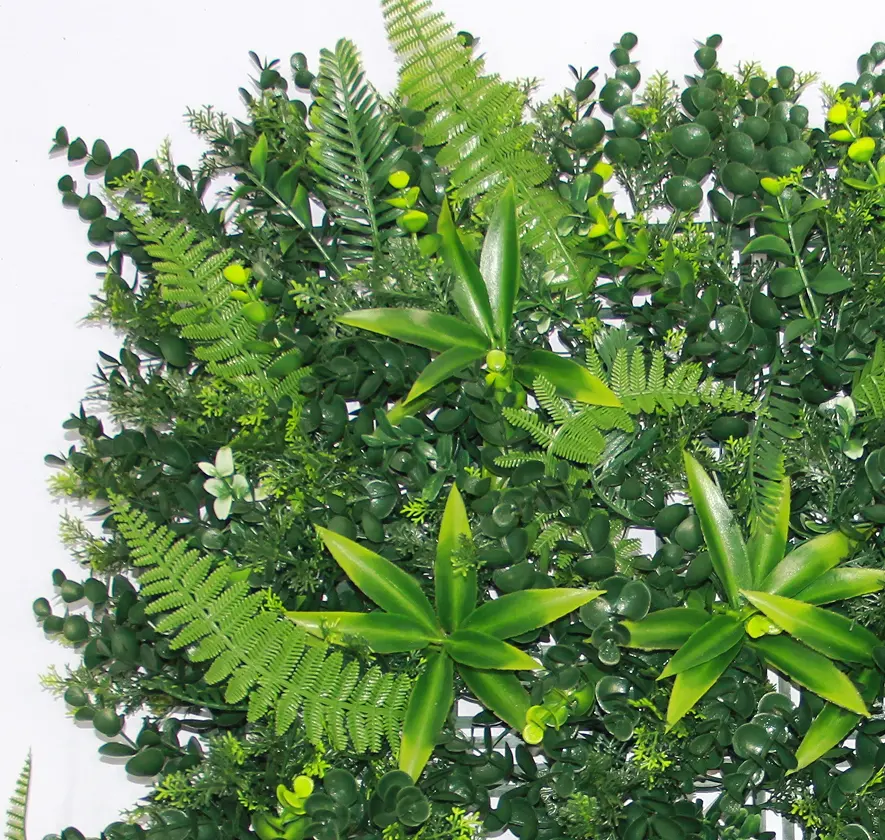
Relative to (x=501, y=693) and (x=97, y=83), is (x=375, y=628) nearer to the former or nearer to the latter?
(x=501, y=693)

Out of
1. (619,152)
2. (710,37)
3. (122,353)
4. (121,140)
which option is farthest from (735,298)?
(121,140)

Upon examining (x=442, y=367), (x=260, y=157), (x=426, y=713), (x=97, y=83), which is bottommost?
(x=426, y=713)

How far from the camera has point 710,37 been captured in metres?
1.25

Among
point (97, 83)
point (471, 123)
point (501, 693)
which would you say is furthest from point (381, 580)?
point (97, 83)

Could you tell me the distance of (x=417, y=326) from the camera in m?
1.03

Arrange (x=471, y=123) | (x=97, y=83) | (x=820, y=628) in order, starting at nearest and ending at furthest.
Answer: (x=820, y=628)
(x=471, y=123)
(x=97, y=83)

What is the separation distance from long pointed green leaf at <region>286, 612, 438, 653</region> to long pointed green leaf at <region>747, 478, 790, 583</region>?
334mm

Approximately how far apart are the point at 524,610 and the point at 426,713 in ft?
0.46

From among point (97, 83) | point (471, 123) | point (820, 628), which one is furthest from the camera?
point (97, 83)

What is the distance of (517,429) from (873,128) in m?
0.53

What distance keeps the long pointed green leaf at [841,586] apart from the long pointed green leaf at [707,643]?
72 millimetres

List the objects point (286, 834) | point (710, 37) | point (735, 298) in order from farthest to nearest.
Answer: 1. point (710, 37)
2. point (735, 298)
3. point (286, 834)

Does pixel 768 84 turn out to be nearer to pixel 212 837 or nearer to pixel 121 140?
pixel 121 140

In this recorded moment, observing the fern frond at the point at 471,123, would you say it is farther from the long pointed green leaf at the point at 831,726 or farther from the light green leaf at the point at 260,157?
the long pointed green leaf at the point at 831,726
